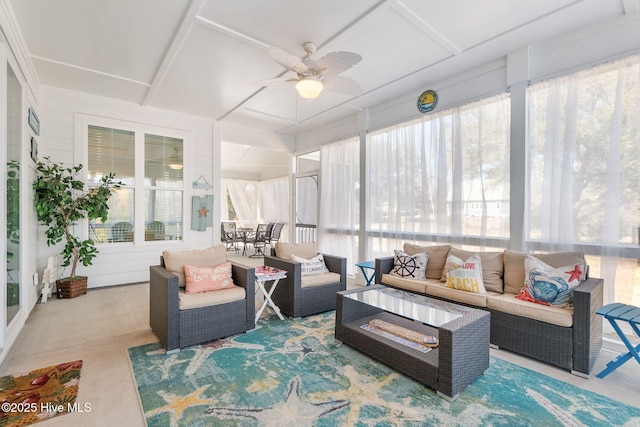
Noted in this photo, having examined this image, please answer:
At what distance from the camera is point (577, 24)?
2809mm

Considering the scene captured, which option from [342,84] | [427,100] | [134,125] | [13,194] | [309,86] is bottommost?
[13,194]

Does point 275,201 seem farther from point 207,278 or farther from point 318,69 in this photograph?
point 318,69

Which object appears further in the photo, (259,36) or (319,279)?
(319,279)

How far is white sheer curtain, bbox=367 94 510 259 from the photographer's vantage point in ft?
11.4

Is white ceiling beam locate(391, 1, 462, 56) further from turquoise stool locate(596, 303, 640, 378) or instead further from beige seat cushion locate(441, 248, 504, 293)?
turquoise stool locate(596, 303, 640, 378)

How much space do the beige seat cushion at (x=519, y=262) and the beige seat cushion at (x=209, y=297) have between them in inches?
102

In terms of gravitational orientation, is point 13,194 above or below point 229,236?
above

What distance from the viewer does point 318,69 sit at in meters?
2.69

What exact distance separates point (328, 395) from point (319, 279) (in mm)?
1639

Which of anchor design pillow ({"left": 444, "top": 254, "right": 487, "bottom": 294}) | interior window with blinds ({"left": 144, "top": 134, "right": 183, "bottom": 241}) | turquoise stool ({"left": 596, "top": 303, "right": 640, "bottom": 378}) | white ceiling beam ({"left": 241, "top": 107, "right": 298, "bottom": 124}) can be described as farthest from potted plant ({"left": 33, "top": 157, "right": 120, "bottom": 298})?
turquoise stool ({"left": 596, "top": 303, "right": 640, "bottom": 378})

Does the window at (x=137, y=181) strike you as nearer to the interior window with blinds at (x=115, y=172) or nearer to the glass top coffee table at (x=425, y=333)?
the interior window with blinds at (x=115, y=172)

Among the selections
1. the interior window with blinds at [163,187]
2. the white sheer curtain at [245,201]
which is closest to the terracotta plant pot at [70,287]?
the interior window with blinds at [163,187]

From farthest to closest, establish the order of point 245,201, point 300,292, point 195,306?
point 245,201 → point 300,292 → point 195,306

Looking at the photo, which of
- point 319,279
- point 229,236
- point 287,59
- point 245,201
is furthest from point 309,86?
point 245,201
